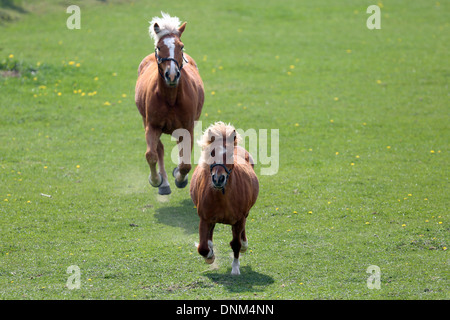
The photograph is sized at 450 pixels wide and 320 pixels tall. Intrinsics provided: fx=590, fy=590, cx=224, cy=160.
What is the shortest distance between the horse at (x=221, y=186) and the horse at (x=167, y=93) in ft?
7.52

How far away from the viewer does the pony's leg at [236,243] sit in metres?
8.73

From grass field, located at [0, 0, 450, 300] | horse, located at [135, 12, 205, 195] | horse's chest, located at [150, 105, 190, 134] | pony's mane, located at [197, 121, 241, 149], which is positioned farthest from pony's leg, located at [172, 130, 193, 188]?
pony's mane, located at [197, 121, 241, 149]

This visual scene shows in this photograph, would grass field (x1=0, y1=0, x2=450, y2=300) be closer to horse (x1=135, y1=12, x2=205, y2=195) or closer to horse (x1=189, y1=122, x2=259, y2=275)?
horse (x1=189, y1=122, x2=259, y2=275)

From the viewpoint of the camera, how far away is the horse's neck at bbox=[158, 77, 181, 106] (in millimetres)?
10953

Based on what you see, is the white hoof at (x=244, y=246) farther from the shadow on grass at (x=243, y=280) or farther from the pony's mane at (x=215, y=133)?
the pony's mane at (x=215, y=133)

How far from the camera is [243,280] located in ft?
28.8

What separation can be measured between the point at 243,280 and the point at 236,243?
56cm

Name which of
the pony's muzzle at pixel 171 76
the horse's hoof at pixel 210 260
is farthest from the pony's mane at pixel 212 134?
the pony's muzzle at pixel 171 76

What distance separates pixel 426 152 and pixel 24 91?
12531 millimetres

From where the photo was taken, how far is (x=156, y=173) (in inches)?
476

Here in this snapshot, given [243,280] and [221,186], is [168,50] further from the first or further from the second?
[243,280]

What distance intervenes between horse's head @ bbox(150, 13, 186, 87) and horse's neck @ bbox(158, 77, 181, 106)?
1.20 ft
